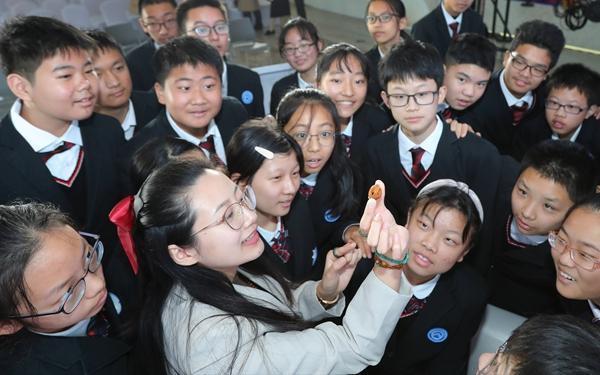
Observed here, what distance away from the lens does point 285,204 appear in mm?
1552

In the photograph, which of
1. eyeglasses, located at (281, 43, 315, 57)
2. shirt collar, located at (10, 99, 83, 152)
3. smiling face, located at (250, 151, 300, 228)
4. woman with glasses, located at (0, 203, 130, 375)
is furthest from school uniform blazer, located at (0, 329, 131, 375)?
eyeglasses, located at (281, 43, 315, 57)

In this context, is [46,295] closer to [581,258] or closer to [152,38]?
[581,258]

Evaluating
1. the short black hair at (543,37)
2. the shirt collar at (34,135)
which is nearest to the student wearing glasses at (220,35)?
the shirt collar at (34,135)

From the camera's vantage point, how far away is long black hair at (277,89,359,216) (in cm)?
185

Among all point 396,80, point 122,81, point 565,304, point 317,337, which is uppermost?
point 396,80

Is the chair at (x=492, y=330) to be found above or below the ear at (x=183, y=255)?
below

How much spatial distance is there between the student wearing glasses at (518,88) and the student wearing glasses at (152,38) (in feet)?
6.35

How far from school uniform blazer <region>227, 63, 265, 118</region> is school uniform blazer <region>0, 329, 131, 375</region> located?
70.1 inches

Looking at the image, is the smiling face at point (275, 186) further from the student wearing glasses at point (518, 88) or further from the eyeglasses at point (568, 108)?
the eyeglasses at point (568, 108)

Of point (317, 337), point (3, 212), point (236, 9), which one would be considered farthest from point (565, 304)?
point (236, 9)

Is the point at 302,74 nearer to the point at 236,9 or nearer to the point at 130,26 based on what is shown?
the point at 130,26

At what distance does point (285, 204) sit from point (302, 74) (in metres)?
1.41

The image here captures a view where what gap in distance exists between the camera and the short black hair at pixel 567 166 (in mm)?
1577

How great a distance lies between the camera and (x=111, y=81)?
2195mm
